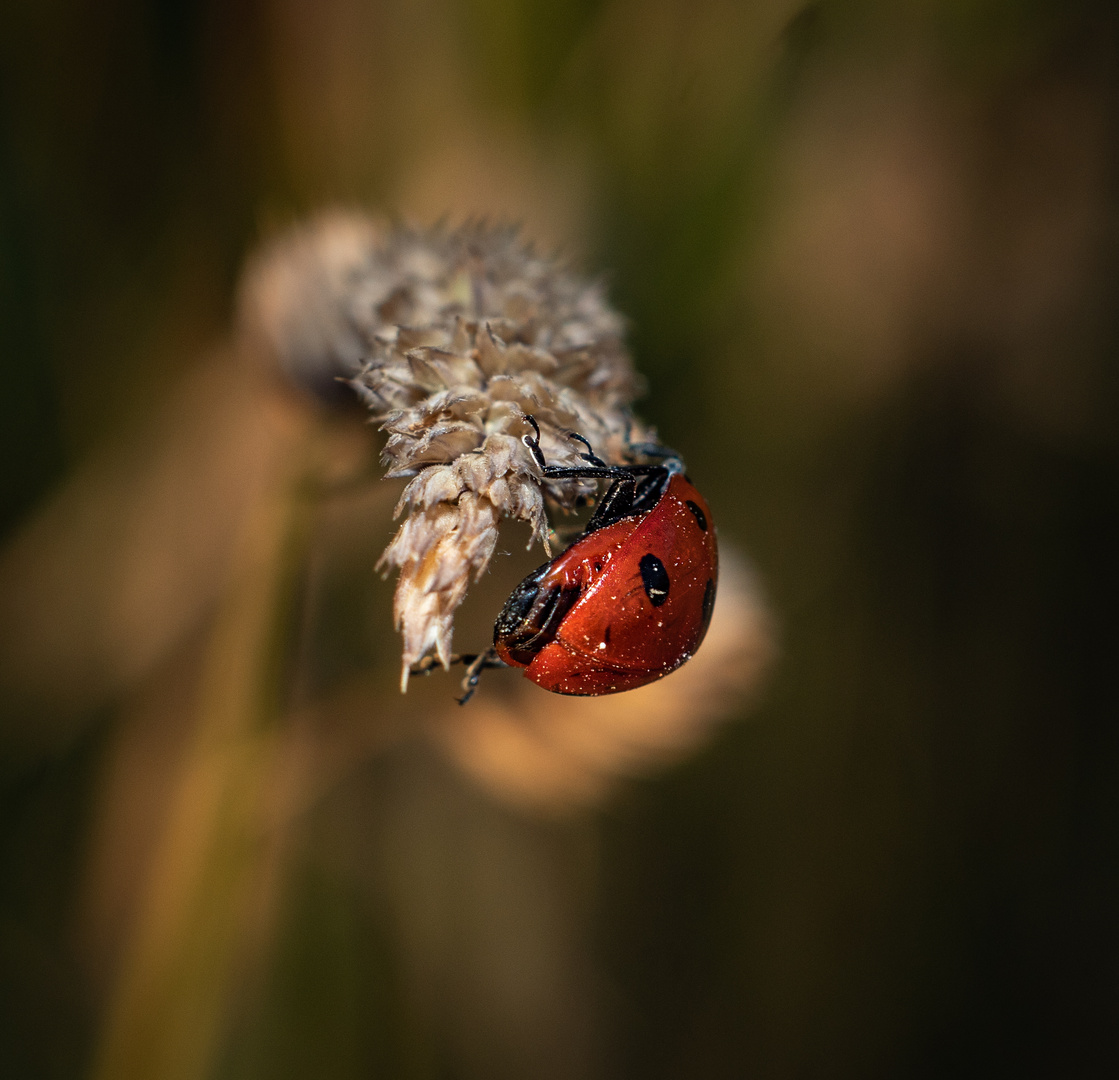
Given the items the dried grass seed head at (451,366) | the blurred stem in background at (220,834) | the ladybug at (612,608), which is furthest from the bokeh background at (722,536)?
the ladybug at (612,608)

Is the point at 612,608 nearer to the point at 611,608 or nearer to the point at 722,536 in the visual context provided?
the point at 611,608

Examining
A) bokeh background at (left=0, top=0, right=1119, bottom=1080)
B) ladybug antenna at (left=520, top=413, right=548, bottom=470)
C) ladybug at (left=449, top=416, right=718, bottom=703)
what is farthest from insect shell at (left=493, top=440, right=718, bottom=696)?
bokeh background at (left=0, top=0, right=1119, bottom=1080)

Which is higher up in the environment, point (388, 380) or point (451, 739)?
point (388, 380)

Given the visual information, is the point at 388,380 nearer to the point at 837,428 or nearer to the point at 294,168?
the point at 294,168

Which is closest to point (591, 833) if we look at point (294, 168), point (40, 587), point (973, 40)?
point (40, 587)

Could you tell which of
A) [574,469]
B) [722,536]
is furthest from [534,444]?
[722,536]

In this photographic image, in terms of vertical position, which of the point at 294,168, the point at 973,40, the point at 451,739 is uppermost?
the point at 973,40

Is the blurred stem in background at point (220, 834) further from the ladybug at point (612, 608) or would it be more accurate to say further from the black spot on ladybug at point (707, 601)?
the black spot on ladybug at point (707, 601)
